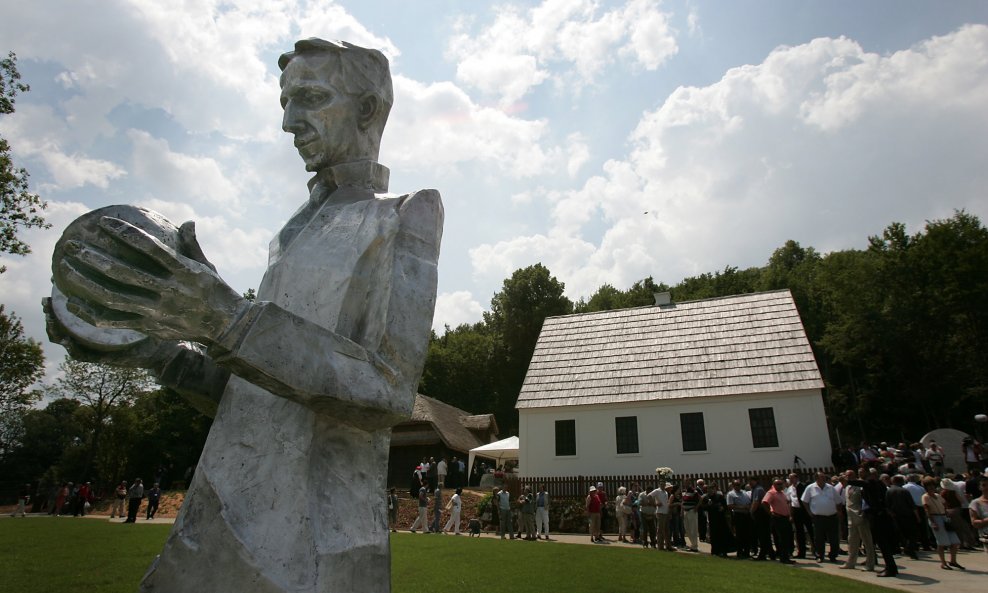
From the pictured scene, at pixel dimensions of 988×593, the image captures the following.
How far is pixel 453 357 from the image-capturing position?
61156 millimetres

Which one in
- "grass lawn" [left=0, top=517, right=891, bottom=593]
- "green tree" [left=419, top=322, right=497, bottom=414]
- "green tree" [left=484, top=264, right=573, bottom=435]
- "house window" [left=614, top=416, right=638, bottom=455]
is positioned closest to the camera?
"grass lawn" [left=0, top=517, right=891, bottom=593]

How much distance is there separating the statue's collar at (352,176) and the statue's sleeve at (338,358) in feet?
2.00

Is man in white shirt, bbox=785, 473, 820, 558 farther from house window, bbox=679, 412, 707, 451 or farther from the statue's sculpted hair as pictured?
the statue's sculpted hair

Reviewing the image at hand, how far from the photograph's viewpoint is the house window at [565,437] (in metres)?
28.8

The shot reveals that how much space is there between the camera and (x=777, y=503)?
1569cm

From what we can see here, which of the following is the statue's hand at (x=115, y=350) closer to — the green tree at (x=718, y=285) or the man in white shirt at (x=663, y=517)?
the man in white shirt at (x=663, y=517)

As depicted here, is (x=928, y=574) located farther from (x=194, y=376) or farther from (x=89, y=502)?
(x=89, y=502)

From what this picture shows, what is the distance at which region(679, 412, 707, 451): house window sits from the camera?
2698cm

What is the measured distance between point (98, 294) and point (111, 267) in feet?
0.22

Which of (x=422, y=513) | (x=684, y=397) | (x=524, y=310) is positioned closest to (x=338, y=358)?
(x=422, y=513)

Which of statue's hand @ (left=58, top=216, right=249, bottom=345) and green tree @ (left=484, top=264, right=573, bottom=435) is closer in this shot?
statue's hand @ (left=58, top=216, right=249, bottom=345)

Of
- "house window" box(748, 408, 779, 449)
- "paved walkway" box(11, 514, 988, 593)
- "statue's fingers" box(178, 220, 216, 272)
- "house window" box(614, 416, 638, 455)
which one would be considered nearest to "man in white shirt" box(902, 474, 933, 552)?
"paved walkway" box(11, 514, 988, 593)

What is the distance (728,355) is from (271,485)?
2979cm

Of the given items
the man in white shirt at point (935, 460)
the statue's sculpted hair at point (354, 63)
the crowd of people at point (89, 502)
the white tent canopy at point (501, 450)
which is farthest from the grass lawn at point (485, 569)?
the white tent canopy at point (501, 450)
